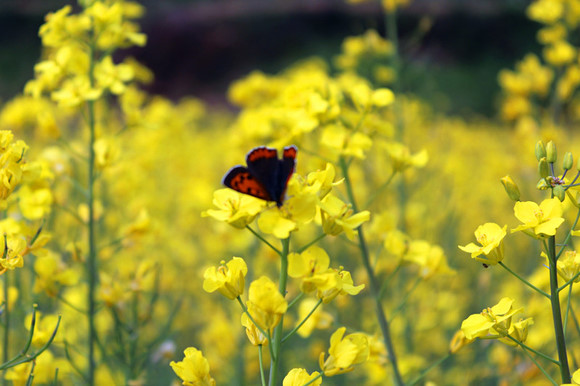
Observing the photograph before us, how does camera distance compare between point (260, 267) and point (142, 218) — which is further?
point (260, 267)

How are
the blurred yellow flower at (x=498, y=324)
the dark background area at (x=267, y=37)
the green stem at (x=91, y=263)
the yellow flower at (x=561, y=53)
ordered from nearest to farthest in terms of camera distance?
the blurred yellow flower at (x=498, y=324), the green stem at (x=91, y=263), the yellow flower at (x=561, y=53), the dark background area at (x=267, y=37)

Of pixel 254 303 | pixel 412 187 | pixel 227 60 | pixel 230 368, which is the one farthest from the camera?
pixel 227 60

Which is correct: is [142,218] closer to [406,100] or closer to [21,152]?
[21,152]

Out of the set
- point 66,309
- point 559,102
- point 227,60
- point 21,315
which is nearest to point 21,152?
point 21,315

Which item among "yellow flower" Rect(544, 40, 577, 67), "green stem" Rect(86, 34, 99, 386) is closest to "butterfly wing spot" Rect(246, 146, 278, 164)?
"green stem" Rect(86, 34, 99, 386)

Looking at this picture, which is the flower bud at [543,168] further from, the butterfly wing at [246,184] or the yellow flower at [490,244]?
the butterfly wing at [246,184]

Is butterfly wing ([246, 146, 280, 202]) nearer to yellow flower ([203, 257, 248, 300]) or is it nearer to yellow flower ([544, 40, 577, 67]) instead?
yellow flower ([203, 257, 248, 300])

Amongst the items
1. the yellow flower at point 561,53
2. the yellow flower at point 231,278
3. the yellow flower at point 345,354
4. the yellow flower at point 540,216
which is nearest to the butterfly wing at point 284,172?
the yellow flower at point 231,278
